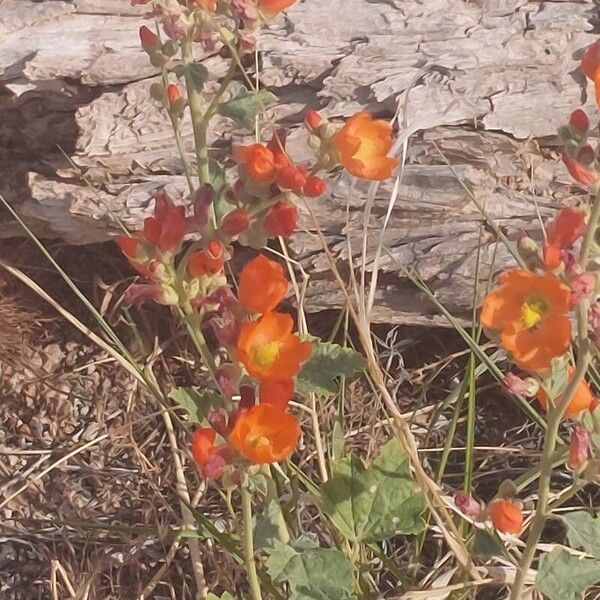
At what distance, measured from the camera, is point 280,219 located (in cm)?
128

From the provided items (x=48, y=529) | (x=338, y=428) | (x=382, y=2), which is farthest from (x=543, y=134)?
(x=48, y=529)

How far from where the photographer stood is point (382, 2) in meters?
2.04

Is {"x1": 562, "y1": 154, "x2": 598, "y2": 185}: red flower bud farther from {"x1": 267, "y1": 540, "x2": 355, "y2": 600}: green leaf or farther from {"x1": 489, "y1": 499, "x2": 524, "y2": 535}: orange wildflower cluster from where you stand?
{"x1": 267, "y1": 540, "x2": 355, "y2": 600}: green leaf

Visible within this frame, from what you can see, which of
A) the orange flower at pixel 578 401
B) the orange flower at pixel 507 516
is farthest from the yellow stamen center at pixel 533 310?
the orange flower at pixel 507 516

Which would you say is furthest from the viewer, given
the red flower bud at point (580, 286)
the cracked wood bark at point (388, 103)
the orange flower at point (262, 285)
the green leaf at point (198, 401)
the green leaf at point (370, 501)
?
the cracked wood bark at point (388, 103)

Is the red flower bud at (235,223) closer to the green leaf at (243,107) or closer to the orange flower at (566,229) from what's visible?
the green leaf at (243,107)

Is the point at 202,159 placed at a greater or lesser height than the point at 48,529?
greater

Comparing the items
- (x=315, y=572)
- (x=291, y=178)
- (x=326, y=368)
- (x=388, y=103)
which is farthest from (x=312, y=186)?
(x=388, y=103)

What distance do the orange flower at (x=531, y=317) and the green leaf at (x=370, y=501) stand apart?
440 mm

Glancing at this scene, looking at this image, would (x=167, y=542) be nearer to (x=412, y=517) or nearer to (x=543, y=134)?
(x=412, y=517)

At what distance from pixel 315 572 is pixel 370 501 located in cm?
19

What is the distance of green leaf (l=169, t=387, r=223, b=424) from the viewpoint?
134 cm

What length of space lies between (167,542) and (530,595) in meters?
0.71

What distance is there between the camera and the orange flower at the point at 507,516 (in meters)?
1.27
